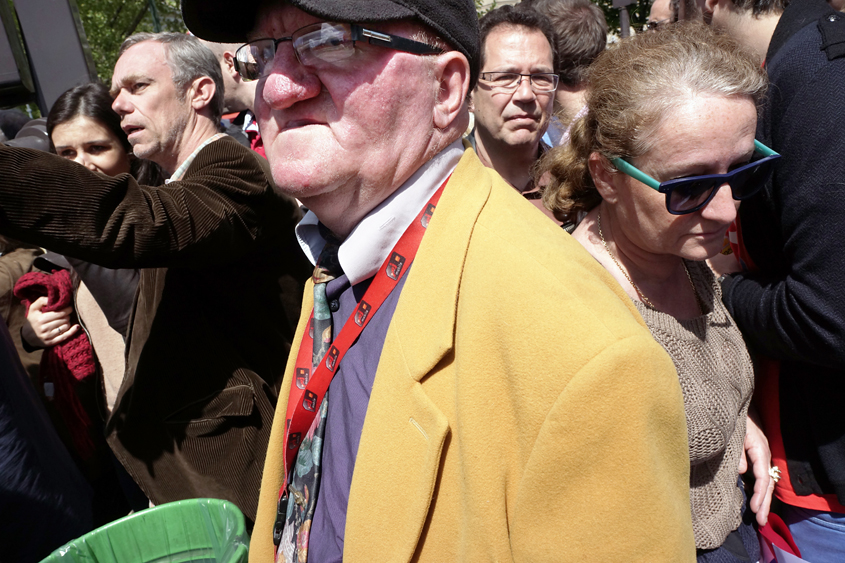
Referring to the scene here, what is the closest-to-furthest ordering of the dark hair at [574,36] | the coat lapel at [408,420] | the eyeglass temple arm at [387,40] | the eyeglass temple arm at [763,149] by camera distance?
the coat lapel at [408,420] → the eyeglass temple arm at [387,40] → the eyeglass temple arm at [763,149] → the dark hair at [574,36]

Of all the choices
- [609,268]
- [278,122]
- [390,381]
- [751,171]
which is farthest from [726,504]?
[278,122]

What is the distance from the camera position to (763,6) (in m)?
1.86

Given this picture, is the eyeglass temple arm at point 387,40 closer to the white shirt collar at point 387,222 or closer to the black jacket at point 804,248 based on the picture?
the white shirt collar at point 387,222

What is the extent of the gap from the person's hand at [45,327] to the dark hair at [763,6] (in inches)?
128

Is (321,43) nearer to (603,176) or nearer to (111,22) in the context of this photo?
(603,176)

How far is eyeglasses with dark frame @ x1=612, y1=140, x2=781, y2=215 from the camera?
4.94ft

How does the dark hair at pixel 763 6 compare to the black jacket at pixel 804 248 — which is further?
the dark hair at pixel 763 6

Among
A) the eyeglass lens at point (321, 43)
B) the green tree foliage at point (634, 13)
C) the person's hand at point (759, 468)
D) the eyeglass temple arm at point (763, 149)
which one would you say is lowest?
the green tree foliage at point (634, 13)

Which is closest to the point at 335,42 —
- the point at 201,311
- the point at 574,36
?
the point at 201,311

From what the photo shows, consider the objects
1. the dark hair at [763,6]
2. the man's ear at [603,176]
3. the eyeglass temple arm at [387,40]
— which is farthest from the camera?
the dark hair at [763,6]

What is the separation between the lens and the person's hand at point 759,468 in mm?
1750

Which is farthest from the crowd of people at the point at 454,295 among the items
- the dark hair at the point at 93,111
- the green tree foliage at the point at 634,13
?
the green tree foliage at the point at 634,13

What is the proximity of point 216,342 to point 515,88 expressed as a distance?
1.90 meters

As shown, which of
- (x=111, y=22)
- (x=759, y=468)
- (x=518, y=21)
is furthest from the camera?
(x=111, y=22)
